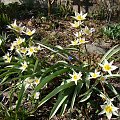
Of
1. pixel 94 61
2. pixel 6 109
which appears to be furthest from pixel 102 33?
pixel 6 109

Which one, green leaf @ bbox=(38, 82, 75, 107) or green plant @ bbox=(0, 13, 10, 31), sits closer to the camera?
green leaf @ bbox=(38, 82, 75, 107)

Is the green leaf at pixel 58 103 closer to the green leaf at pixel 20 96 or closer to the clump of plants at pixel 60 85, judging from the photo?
the clump of plants at pixel 60 85

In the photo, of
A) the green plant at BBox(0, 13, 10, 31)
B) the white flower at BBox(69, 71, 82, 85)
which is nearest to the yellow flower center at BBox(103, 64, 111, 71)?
the white flower at BBox(69, 71, 82, 85)

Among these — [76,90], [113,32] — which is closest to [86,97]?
[76,90]

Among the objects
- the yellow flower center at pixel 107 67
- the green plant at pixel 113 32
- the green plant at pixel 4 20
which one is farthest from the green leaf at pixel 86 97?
the green plant at pixel 4 20

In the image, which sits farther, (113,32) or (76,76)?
(113,32)

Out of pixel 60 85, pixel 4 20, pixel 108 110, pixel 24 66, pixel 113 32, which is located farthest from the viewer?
pixel 4 20

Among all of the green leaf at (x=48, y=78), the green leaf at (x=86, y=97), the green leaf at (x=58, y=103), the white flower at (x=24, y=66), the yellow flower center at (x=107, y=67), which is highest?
the yellow flower center at (x=107, y=67)

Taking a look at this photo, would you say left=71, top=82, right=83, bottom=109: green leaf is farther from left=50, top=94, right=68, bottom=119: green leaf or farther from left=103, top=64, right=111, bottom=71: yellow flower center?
left=103, top=64, right=111, bottom=71: yellow flower center

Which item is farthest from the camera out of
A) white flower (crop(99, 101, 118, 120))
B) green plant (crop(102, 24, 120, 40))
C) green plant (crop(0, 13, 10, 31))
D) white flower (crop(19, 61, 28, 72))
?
green plant (crop(0, 13, 10, 31))

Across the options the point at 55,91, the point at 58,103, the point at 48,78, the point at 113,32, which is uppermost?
the point at 113,32

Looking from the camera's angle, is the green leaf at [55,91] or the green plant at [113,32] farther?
the green plant at [113,32]

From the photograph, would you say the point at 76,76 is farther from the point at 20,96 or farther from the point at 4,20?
the point at 4,20
